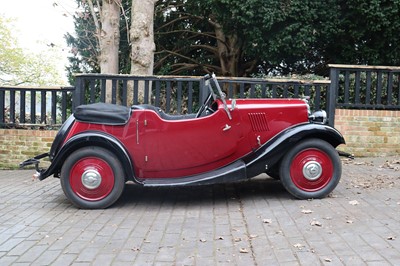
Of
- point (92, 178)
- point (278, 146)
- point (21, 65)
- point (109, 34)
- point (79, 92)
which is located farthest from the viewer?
point (21, 65)

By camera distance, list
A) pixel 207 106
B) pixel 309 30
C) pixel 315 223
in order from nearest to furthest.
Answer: pixel 315 223
pixel 207 106
pixel 309 30

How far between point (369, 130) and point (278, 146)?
13.6 ft

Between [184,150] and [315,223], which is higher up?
[184,150]

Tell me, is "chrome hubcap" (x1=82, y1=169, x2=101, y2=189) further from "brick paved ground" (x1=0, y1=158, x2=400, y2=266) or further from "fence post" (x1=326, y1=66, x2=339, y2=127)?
"fence post" (x1=326, y1=66, x2=339, y2=127)

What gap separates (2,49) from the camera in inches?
959

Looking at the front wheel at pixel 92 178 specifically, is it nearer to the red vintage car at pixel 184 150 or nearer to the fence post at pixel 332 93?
the red vintage car at pixel 184 150

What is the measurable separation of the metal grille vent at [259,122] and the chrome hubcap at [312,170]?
27.2 inches

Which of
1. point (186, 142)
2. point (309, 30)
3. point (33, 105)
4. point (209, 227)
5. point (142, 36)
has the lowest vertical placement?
point (209, 227)

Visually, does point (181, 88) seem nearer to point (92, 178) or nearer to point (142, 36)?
point (142, 36)

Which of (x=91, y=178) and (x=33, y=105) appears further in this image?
(x=33, y=105)

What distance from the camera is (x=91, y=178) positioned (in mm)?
5211

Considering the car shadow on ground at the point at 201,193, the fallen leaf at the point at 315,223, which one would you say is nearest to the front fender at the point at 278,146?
the car shadow on ground at the point at 201,193

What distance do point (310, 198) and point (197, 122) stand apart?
5.73 ft

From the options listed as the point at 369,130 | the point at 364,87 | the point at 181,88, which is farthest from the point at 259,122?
the point at 364,87
